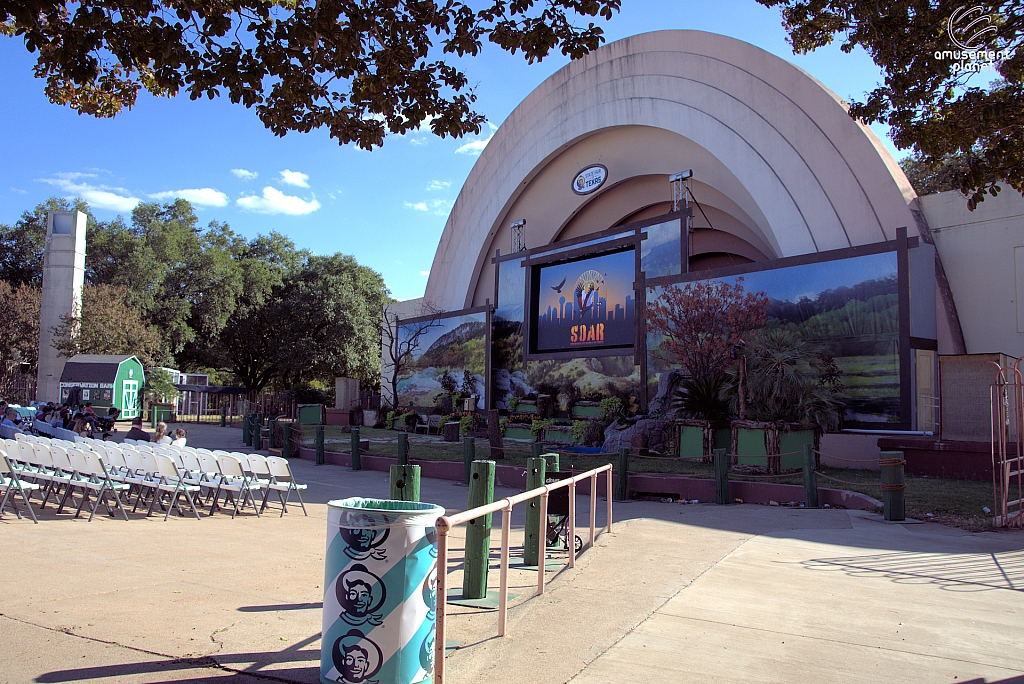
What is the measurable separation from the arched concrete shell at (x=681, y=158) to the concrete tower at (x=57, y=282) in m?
17.4

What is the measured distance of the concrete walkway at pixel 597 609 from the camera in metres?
4.20

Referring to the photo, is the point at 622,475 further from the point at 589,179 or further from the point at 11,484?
the point at 589,179

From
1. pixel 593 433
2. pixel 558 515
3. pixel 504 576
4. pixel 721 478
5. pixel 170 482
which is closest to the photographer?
pixel 504 576

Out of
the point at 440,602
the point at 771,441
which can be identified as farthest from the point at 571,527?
the point at 771,441

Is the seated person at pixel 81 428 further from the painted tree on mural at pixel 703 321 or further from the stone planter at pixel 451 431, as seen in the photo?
the painted tree on mural at pixel 703 321

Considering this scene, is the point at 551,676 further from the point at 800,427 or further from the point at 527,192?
the point at 527,192

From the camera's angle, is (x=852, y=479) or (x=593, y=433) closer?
(x=852, y=479)

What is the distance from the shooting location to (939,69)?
930 centimetres

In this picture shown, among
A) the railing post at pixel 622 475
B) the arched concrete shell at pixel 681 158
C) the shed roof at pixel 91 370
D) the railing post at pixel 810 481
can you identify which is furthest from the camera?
the shed roof at pixel 91 370

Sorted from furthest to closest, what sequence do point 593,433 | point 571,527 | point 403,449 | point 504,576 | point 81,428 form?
point 593,433
point 81,428
point 403,449
point 571,527
point 504,576

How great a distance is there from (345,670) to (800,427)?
14.4 m

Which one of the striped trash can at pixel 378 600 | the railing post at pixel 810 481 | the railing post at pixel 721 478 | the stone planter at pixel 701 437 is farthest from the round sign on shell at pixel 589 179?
the striped trash can at pixel 378 600

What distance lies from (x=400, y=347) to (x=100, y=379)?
13157 millimetres

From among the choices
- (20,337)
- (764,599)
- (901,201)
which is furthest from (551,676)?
(20,337)
